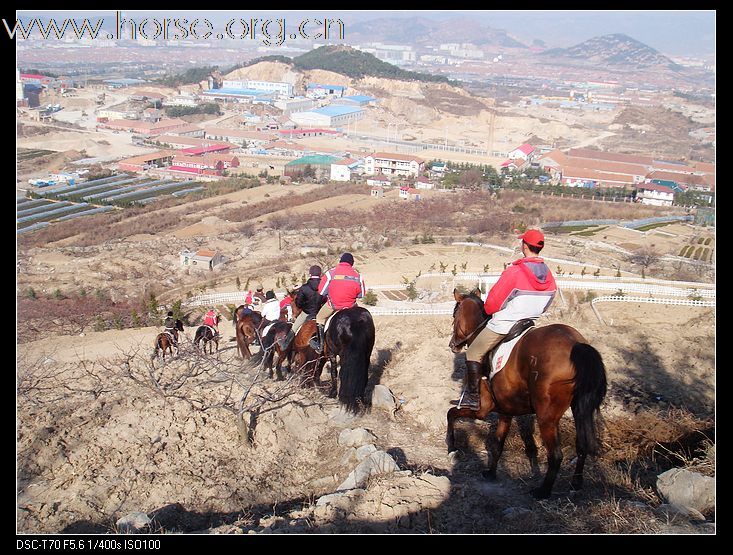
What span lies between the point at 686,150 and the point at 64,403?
82352mm

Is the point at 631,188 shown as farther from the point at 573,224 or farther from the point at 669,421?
the point at 669,421

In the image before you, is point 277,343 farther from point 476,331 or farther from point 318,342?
point 476,331

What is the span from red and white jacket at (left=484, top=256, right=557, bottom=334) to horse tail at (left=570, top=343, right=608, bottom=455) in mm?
660

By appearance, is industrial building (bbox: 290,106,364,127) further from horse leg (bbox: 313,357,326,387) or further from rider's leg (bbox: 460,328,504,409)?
rider's leg (bbox: 460,328,504,409)

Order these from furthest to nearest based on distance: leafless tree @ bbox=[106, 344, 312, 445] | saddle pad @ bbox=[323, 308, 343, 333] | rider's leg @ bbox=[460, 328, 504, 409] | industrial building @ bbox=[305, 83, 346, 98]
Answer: industrial building @ bbox=[305, 83, 346, 98], saddle pad @ bbox=[323, 308, 343, 333], leafless tree @ bbox=[106, 344, 312, 445], rider's leg @ bbox=[460, 328, 504, 409]

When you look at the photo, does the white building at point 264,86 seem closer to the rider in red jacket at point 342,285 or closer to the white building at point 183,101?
the white building at point 183,101

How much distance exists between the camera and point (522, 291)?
5.38m

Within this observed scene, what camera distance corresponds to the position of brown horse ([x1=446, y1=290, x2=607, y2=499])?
4.82m

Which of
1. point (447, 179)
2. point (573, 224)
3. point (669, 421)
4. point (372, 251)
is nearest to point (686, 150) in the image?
point (447, 179)

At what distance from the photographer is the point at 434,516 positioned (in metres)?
4.79

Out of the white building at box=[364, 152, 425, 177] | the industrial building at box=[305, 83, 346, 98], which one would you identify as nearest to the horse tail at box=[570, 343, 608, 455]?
the white building at box=[364, 152, 425, 177]

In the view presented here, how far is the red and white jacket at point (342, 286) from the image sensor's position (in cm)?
710

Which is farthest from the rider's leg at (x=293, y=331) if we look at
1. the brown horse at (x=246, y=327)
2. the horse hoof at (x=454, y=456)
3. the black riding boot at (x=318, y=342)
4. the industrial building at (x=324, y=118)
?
the industrial building at (x=324, y=118)

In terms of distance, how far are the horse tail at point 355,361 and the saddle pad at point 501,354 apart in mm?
1810
